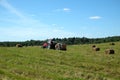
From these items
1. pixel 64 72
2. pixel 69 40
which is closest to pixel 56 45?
pixel 64 72

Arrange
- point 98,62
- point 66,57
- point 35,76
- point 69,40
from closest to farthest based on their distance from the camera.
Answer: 1. point 35,76
2. point 98,62
3. point 66,57
4. point 69,40

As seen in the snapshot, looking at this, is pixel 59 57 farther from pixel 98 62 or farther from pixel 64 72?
pixel 64 72

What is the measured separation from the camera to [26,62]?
31.7m

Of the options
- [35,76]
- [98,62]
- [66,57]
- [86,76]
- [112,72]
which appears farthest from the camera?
[66,57]

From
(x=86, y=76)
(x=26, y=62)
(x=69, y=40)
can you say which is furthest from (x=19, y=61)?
(x=69, y=40)

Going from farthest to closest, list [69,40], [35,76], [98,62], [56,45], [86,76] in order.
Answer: [69,40] → [56,45] → [98,62] → [86,76] → [35,76]

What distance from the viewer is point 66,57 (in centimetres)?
3878

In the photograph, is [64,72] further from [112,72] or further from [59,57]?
[59,57]

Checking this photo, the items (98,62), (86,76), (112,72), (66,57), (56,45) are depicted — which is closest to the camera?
(86,76)

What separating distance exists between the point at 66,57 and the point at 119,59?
7338 mm

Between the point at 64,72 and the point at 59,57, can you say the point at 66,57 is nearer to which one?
the point at 59,57

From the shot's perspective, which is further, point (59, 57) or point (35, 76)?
point (59, 57)

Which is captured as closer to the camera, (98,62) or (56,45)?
(98,62)

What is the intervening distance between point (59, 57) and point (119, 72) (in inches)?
387
